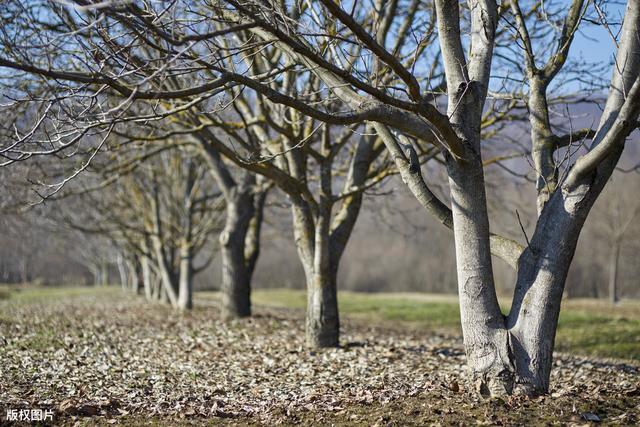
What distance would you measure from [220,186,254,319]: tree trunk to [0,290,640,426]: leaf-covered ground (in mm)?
2380

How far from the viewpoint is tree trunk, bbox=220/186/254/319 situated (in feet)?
42.3

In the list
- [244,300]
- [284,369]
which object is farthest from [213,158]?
[284,369]

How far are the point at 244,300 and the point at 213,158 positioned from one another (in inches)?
131

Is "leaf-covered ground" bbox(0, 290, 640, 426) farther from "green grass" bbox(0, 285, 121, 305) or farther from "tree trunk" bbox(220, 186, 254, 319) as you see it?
"green grass" bbox(0, 285, 121, 305)

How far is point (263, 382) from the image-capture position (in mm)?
6523

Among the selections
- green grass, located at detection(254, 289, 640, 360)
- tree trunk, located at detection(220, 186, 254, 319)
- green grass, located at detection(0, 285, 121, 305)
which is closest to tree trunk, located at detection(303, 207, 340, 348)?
tree trunk, located at detection(220, 186, 254, 319)

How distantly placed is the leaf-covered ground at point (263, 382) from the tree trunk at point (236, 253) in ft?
7.81

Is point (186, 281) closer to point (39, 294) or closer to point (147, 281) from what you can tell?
point (147, 281)

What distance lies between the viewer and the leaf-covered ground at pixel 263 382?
15.7ft

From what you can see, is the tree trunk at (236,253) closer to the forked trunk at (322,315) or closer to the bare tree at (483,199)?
the forked trunk at (322,315)

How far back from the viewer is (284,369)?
7.26 metres

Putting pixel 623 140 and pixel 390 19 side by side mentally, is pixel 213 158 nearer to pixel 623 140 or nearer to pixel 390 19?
pixel 390 19

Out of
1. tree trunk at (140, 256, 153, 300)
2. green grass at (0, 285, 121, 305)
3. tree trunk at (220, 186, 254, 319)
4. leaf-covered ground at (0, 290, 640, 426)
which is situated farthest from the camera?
tree trunk at (140, 256, 153, 300)

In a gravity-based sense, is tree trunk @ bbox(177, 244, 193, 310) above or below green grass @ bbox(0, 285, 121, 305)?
above
